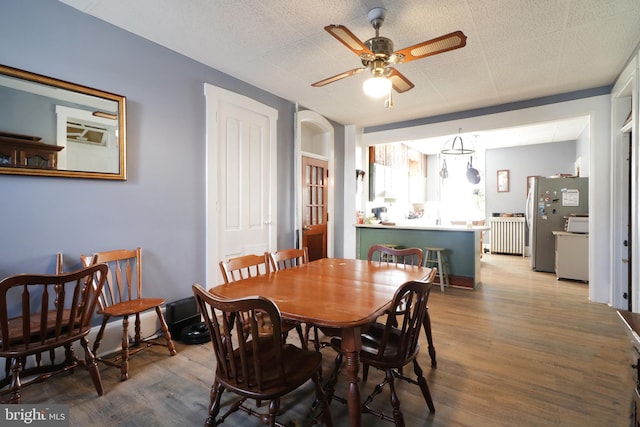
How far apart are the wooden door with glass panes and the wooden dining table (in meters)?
2.02

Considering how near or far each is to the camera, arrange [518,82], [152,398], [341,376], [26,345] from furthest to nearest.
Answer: [518,82], [341,376], [152,398], [26,345]

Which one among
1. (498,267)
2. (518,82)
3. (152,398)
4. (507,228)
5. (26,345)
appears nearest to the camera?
(26,345)

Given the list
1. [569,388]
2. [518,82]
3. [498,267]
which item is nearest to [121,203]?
[569,388]

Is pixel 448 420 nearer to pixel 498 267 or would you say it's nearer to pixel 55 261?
pixel 55 261

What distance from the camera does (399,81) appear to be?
100 inches

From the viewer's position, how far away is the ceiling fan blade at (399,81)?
2.39m

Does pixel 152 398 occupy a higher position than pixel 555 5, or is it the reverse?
pixel 555 5

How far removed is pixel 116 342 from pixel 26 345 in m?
0.95

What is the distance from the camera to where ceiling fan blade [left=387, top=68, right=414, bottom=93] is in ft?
7.86

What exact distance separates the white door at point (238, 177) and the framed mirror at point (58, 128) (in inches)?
35.2

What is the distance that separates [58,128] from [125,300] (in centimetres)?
143

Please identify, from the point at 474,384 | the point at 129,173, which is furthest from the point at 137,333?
the point at 474,384

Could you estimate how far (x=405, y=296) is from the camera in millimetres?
1515

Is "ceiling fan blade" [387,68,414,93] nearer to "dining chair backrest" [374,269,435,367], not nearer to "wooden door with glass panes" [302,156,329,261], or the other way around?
"dining chair backrest" [374,269,435,367]
